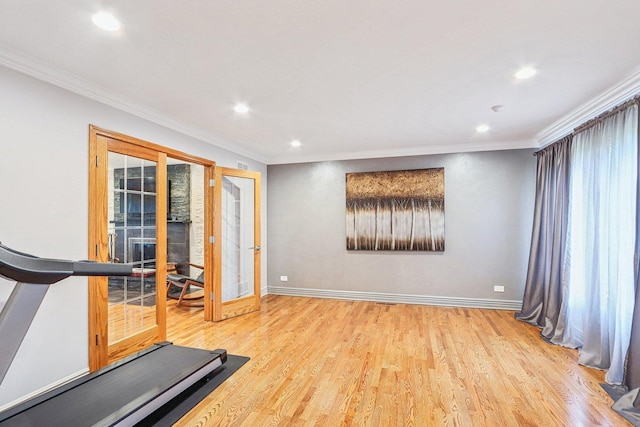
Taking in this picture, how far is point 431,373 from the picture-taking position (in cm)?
263

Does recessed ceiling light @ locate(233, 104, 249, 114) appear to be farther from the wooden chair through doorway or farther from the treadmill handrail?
the wooden chair through doorway

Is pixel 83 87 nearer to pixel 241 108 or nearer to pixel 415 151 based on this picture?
pixel 241 108

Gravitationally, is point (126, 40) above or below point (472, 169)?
above

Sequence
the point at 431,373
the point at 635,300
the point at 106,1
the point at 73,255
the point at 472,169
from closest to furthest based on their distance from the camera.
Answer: the point at 106,1, the point at 635,300, the point at 73,255, the point at 431,373, the point at 472,169

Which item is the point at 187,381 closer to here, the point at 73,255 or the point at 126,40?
the point at 73,255

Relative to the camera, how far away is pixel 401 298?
487cm

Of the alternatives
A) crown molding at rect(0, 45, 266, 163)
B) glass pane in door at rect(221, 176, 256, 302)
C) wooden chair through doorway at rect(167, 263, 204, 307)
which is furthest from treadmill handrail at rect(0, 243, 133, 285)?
wooden chair through doorway at rect(167, 263, 204, 307)

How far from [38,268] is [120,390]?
1.01m

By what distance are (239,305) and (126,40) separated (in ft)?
11.2

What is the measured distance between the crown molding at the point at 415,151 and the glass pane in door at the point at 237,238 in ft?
3.48

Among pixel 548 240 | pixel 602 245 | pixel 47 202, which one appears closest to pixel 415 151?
pixel 548 240

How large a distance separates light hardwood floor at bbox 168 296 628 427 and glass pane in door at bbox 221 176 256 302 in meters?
0.55

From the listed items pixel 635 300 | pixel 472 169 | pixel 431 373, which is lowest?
pixel 431 373

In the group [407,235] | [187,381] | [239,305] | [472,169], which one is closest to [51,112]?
[187,381]
